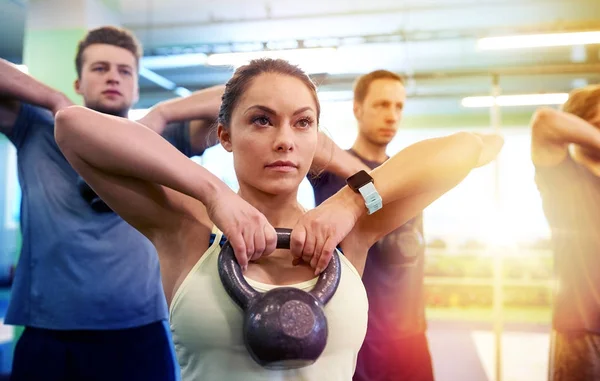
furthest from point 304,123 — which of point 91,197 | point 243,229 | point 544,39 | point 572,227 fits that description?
point 544,39

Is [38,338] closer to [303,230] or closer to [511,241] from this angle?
[303,230]

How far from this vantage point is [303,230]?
1.02 metres

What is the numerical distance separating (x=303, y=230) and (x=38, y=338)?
121cm

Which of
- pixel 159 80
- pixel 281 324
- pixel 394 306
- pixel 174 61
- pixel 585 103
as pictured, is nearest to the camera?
pixel 281 324

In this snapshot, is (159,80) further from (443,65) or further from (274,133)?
(274,133)

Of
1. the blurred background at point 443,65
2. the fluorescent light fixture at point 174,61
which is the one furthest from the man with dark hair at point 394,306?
the fluorescent light fixture at point 174,61

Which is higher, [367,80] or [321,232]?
[367,80]

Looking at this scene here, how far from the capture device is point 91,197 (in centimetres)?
170

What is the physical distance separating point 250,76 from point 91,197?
902 millimetres

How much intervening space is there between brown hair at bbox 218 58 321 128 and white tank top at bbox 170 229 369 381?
34cm

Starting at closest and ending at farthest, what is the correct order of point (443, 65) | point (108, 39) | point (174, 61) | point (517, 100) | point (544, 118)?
1. point (108, 39)
2. point (544, 118)
3. point (174, 61)
4. point (517, 100)
5. point (443, 65)

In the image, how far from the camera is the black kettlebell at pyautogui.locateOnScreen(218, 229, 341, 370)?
86 cm

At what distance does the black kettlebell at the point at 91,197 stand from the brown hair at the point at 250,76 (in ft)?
2.49

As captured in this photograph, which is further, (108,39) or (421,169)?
(108,39)
